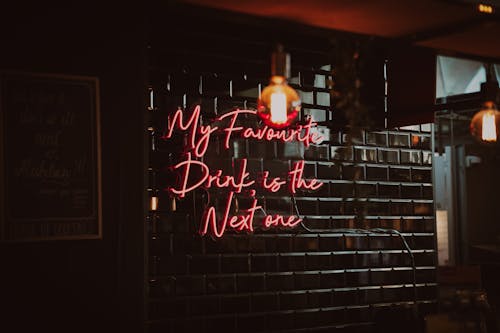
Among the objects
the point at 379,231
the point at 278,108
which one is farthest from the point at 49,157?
the point at 379,231

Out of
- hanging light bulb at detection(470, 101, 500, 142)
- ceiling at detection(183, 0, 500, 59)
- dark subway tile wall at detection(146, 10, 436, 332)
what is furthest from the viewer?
dark subway tile wall at detection(146, 10, 436, 332)

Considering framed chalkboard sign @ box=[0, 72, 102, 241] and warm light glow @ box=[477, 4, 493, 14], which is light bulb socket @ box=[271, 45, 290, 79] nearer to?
warm light glow @ box=[477, 4, 493, 14]

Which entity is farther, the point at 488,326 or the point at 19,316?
the point at 488,326

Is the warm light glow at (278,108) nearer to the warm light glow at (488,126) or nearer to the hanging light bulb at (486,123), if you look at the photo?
the hanging light bulb at (486,123)

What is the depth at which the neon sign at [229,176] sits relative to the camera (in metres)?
8.01

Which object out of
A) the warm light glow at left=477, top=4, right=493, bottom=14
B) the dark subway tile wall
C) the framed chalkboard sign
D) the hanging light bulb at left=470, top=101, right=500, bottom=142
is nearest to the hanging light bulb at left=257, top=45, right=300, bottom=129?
the warm light glow at left=477, top=4, right=493, bottom=14

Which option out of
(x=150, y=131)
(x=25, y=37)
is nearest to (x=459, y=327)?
(x=150, y=131)

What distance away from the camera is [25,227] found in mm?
6543

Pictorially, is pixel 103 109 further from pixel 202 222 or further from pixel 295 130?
pixel 295 130

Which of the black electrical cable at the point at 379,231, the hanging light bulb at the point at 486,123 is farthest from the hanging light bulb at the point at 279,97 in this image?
the black electrical cable at the point at 379,231

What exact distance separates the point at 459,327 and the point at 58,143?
14.3 ft

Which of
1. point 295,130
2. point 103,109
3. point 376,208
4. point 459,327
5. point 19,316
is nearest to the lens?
point 19,316

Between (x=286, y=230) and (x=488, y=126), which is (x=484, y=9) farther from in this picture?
(x=286, y=230)

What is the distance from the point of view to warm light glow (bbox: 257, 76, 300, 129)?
6164 millimetres
